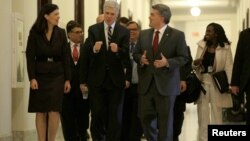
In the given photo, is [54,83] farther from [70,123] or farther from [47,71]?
[70,123]

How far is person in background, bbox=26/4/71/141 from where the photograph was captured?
5668 mm

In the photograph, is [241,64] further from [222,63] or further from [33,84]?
[33,84]

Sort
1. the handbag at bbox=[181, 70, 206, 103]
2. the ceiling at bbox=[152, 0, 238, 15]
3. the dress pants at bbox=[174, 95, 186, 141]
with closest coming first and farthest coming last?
the dress pants at bbox=[174, 95, 186, 141] → the handbag at bbox=[181, 70, 206, 103] → the ceiling at bbox=[152, 0, 238, 15]

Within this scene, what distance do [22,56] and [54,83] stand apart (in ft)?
A: 5.64

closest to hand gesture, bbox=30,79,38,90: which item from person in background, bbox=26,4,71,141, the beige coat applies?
person in background, bbox=26,4,71,141

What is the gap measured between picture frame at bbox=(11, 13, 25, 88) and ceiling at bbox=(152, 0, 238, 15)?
15036 millimetres

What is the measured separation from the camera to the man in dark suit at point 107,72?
5750mm

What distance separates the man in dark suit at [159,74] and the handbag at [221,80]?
1.31 meters

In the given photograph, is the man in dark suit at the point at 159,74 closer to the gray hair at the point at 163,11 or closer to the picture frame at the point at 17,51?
the gray hair at the point at 163,11

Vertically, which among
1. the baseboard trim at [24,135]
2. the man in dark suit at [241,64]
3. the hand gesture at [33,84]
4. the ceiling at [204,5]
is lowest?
the baseboard trim at [24,135]

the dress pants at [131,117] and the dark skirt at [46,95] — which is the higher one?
the dark skirt at [46,95]

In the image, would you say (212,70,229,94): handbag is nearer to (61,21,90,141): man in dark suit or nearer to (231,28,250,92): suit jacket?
(231,28,250,92): suit jacket

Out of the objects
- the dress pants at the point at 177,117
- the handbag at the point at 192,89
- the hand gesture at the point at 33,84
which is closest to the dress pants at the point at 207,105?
the handbag at the point at 192,89

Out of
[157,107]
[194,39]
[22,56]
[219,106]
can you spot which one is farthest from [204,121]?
[194,39]
